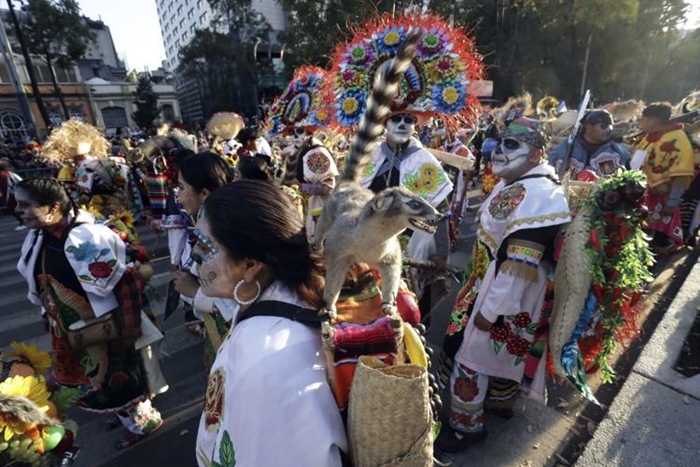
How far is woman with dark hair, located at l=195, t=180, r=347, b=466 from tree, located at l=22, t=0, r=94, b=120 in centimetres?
3357

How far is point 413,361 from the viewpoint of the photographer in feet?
3.95

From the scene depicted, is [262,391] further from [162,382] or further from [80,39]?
[80,39]

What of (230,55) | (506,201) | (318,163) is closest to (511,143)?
(506,201)

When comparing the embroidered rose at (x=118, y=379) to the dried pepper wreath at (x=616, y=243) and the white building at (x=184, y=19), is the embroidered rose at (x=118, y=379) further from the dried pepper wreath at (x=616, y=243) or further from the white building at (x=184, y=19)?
the white building at (x=184, y=19)

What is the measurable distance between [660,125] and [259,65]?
34751 millimetres

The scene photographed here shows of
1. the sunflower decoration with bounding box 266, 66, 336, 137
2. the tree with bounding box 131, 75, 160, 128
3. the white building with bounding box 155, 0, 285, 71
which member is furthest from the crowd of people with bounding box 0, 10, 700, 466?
the white building with bounding box 155, 0, 285, 71

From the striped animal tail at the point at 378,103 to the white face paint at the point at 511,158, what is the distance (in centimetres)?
92

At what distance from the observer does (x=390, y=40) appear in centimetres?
287

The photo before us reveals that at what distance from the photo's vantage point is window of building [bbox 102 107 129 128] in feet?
140

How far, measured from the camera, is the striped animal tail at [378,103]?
1.77 meters

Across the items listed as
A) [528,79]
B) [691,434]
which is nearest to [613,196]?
[691,434]

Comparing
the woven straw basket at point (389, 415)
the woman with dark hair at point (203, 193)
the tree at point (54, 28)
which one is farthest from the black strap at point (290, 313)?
the tree at point (54, 28)

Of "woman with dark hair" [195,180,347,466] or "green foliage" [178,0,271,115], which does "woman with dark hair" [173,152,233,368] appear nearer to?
"woman with dark hair" [195,180,347,466]

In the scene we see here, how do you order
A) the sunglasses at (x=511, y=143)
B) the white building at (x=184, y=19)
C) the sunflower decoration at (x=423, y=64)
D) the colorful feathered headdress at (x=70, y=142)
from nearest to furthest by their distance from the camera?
the sunglasses at (x=511, y=143) → the sunflower decoration at (x=423, y=64) → the colorful feathered headdress at (x=70, y=142) → the white building at (x=184, y=19)
